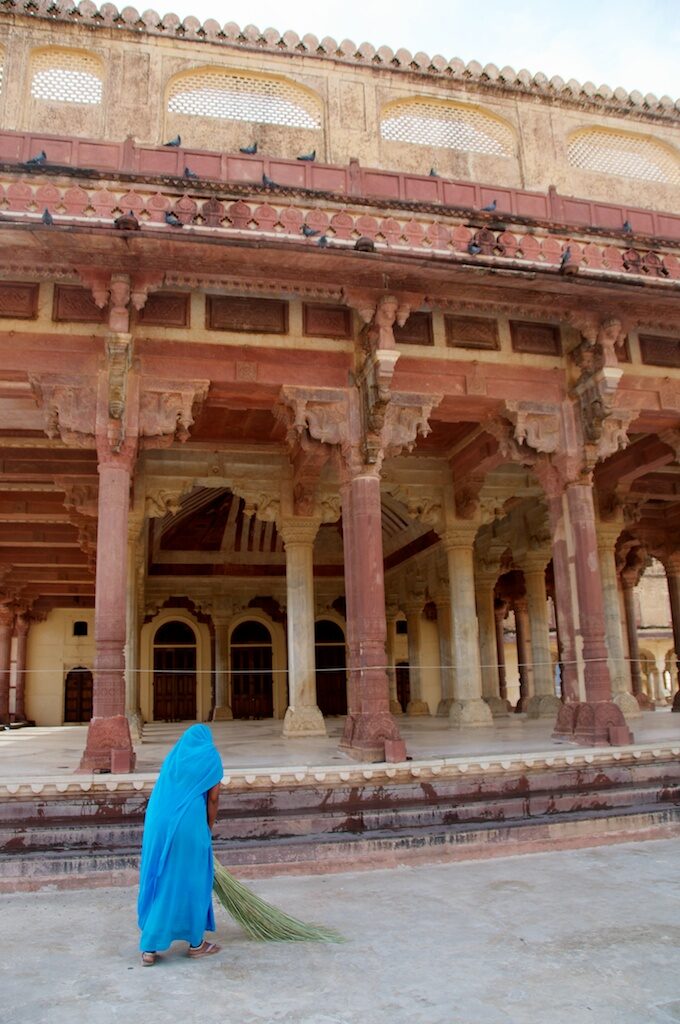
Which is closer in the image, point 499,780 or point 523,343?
point 499,780

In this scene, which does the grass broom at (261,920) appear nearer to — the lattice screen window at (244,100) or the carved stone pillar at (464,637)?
the carved stone pillar at (464,637)

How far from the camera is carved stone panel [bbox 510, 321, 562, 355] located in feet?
28.4

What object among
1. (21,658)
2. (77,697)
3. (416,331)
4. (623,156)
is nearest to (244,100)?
(416,331)

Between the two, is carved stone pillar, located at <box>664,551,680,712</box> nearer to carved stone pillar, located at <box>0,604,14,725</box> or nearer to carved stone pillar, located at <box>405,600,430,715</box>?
carved stone pillar, located at <box>405,600,430,715</box>

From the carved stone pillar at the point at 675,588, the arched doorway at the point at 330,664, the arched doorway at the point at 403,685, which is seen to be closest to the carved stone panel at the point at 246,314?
the carved stone pillar at the point at 675,588

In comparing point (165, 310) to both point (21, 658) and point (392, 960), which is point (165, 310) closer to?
point (392, 960)

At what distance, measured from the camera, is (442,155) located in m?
10.2

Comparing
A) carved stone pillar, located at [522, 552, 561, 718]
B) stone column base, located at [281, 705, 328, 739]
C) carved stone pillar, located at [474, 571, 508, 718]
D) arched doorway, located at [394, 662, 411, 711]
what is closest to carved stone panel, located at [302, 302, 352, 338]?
stone column base, located at [281, 705, 328, 739]

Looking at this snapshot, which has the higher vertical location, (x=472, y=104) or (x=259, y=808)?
(x=472, y=104)

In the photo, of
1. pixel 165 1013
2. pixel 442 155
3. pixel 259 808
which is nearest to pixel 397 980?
pixel 165 1013

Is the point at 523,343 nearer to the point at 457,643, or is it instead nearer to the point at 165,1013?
the point at 457,643

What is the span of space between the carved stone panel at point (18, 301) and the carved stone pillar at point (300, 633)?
4.36m

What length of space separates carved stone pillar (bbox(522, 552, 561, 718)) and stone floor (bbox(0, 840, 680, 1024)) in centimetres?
803

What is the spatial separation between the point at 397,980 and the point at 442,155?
31.5 feet
